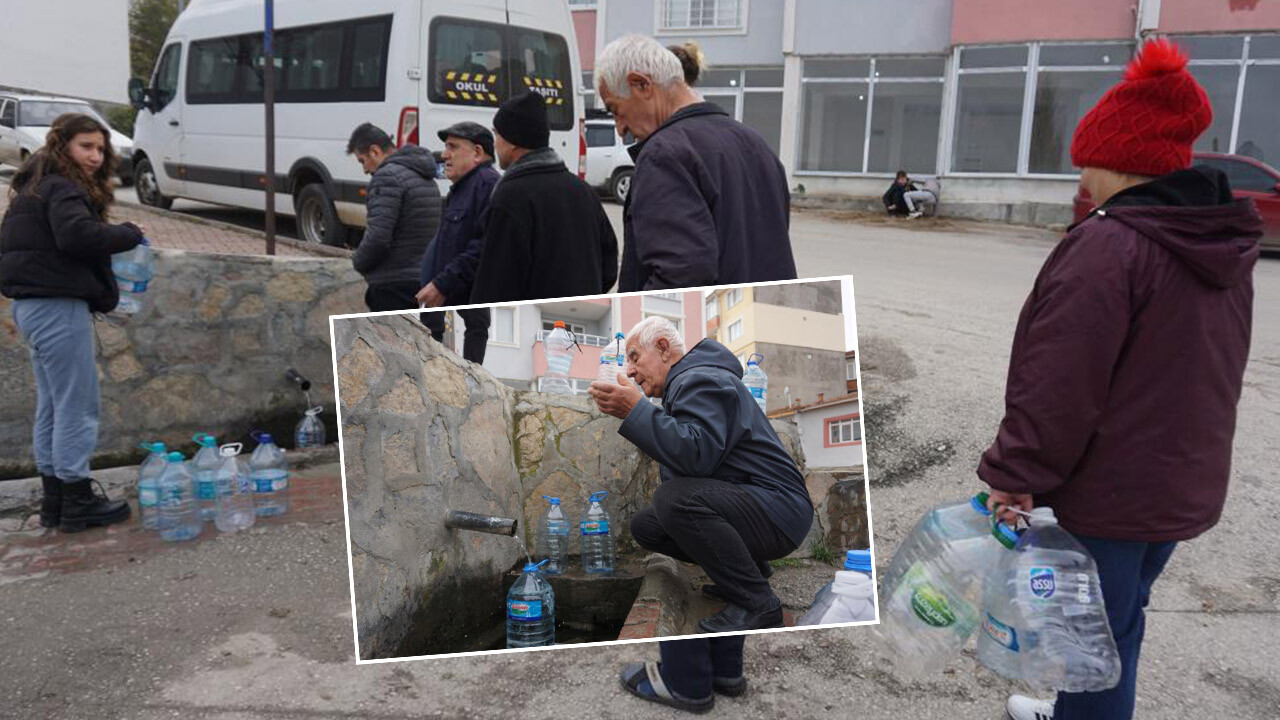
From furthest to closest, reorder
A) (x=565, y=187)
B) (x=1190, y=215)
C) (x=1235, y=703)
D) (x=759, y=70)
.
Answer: (x=759, y=70), (x=565, y=187), (x=1235, y=703), (x=1190, y=215)

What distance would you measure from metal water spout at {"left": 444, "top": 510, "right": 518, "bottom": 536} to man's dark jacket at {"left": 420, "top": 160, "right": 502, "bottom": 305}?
177 centimetres

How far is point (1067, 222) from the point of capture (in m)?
19.7

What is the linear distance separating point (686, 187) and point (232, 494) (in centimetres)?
331

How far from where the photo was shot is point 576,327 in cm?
230

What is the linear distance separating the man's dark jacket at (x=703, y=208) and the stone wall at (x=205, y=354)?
4.11m

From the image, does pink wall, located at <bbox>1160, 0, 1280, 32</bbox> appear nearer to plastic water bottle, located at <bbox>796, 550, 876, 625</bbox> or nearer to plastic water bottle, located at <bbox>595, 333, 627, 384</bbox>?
plastic water bottle, located at <bbox>796, 550, 876, 625</bbox>

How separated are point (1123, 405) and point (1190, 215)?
0.45 m

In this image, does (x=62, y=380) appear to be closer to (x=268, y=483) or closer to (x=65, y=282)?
(x=65, y=282)

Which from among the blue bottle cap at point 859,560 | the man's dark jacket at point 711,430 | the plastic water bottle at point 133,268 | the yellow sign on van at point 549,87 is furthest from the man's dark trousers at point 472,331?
the yellow sign on van at point 549,87

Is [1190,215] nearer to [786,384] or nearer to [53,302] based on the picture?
[786,384]

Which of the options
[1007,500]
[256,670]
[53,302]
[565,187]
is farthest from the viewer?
[53,302]

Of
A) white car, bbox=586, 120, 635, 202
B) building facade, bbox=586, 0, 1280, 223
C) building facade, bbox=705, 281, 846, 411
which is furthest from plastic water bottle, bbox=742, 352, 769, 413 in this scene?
building facade, bbox=586, 0, 1280, 223

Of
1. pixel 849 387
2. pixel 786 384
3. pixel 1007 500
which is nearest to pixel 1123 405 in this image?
pixel 1007 500

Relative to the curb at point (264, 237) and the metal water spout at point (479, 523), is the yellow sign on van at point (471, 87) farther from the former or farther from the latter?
the metal water spout at point (479, 523)
